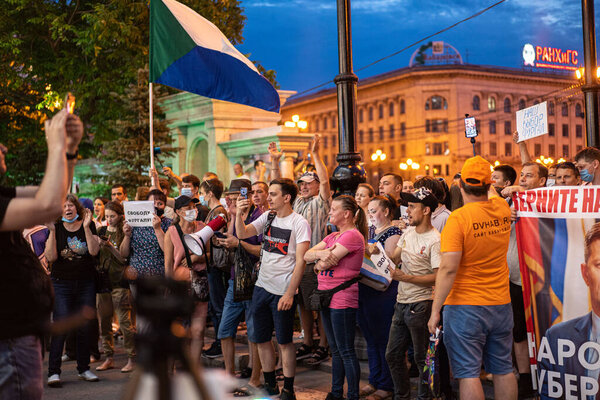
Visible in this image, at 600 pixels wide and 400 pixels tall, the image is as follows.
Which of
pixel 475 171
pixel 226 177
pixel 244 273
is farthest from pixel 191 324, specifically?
pixel 226 177

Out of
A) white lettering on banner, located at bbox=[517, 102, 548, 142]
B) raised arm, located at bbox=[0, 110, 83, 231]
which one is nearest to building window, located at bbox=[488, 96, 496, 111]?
white lettering on banner, located at bbox=[517, 102, 548, 142]

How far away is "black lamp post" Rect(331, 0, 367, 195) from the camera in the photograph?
837 centimetres

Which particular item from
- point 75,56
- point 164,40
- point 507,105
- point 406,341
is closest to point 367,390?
point 406,341

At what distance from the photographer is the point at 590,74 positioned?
421 inches

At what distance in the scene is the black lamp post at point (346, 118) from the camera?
27.5ft

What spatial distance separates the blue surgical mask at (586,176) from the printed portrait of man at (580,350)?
1.97 metres

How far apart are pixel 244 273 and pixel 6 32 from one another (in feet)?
54.0

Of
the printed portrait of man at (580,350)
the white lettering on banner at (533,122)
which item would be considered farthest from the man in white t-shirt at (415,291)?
the white lettering on banner at (533,122)

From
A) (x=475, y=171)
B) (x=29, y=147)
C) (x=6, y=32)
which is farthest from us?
(x=29, y=147)

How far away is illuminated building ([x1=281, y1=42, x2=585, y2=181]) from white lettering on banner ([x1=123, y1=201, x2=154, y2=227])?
67.5 metres

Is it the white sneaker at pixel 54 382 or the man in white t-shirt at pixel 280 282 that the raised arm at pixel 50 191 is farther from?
the white sneaker at pixel 54 382

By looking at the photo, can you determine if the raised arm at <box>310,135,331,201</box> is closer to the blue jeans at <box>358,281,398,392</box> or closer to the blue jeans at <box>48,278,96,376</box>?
the blue jeans at <box>358,281,398,392</box>

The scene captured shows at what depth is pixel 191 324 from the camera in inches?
57.9

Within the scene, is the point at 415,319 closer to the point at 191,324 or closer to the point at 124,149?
the point at 191,324
